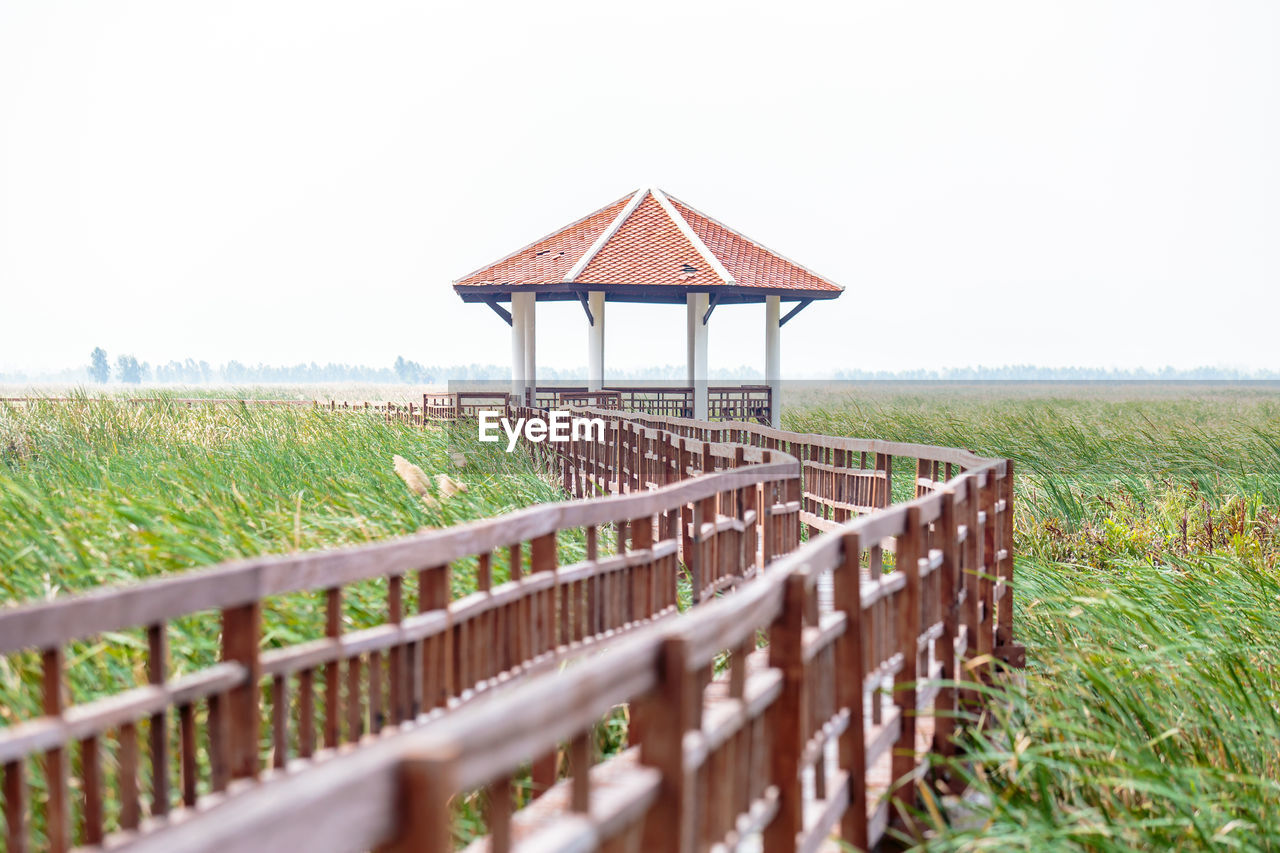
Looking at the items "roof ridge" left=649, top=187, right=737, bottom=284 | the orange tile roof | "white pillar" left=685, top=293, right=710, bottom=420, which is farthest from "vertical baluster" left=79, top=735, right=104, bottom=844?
"roof ridge" left=649, top=187, right=737, bottom=284

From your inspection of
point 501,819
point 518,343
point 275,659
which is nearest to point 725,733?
point 501,819

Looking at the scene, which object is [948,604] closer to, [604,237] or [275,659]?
[275,659]

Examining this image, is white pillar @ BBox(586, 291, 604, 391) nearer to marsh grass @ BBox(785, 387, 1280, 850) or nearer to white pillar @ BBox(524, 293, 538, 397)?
white pillar @ BBox(524, 293, 538, 397)

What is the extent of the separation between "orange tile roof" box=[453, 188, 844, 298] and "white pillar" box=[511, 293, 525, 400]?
26.5 inches

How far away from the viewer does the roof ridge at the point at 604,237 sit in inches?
821

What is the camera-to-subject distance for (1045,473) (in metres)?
13.9

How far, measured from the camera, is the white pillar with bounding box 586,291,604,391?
21.2 metres

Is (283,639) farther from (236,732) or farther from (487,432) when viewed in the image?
(487,432)

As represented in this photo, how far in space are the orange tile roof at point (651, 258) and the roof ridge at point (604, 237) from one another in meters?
0.02

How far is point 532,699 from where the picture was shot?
5.80ft

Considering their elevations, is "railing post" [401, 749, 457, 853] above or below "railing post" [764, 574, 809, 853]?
above

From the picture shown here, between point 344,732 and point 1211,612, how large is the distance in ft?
15.7

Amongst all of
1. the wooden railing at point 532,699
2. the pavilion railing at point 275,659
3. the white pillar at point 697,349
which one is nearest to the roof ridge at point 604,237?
the white pillar at point 697,349

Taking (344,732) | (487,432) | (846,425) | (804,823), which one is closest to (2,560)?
(344,732)
